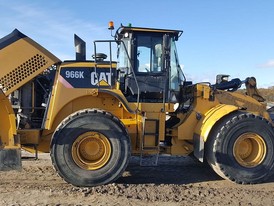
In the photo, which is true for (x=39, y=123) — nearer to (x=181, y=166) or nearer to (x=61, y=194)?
(x=61, y=194)

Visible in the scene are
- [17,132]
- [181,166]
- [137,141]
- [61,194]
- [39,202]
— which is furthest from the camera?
[181,166]

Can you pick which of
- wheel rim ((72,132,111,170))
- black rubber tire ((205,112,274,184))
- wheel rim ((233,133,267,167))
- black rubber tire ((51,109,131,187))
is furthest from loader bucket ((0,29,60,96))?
wheel rim ((233,133,267,167))

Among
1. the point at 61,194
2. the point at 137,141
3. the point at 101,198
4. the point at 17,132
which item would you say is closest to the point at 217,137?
the point at 137,141

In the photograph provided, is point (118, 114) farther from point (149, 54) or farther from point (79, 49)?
point (79, 49)

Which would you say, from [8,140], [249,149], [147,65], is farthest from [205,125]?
[8,140]

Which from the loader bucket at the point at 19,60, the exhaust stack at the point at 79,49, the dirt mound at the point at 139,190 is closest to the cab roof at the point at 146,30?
the exhaust stack at the point at 79,49

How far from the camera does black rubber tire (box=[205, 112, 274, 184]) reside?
24.2ft

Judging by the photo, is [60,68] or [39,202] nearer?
[39,202]

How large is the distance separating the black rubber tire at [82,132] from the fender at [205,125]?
1372 millimetres

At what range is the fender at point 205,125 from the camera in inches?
292

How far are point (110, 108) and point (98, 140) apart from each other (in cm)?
81

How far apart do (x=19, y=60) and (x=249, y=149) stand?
4.58m

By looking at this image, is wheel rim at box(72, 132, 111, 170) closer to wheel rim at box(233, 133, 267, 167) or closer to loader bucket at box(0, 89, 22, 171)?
loader bucket at box(0, 89, 22, 171)

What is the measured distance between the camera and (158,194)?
6414 mm
